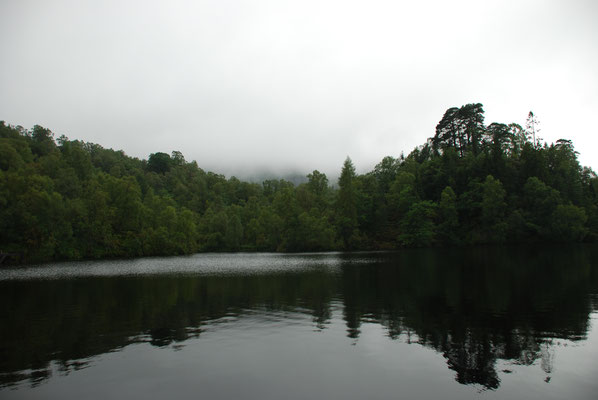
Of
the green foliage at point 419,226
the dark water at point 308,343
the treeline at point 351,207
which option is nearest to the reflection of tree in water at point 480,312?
the dark water at point 308,343

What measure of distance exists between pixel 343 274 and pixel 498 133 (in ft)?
332

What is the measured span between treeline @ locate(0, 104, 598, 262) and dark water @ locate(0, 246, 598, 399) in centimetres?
5915

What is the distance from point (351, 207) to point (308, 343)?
95692mm

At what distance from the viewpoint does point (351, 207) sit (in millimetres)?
111000

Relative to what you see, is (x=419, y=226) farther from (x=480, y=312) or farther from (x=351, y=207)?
(x=480, y=312)

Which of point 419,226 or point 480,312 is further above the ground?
point 419,226

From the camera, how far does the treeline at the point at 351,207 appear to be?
80.6 metres

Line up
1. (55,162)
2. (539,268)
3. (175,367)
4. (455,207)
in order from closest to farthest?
(175,367)
(539,268)
(55,162)
(455,207)

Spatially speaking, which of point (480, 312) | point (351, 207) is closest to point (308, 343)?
point (480, 312)

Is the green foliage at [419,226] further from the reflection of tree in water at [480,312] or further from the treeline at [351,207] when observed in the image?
the reflection of tree in water at [480,312]

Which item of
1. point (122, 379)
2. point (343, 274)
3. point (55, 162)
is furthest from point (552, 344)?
point (55, 162)

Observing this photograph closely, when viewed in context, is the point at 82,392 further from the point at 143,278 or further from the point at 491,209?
the point at 491,209

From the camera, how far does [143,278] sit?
141 ft

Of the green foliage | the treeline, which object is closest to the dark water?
the treeline
